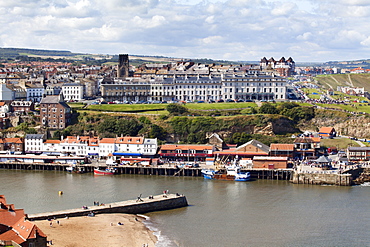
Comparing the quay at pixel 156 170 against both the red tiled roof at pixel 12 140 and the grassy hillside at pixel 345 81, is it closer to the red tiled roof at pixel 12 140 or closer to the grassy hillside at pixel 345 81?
the red tiled roof at pixel 12 140

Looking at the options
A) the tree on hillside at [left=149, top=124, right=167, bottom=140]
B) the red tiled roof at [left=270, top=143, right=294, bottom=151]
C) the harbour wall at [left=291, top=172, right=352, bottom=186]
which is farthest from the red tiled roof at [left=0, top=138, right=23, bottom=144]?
the harbour wall at [left=291, top=172, right=352, bottom=186]

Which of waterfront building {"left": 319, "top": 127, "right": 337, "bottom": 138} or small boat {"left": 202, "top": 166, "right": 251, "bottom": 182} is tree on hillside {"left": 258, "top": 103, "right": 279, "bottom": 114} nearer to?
waterfront building {"left": 319, "top": 127, "right": 337, "bottom": 138}

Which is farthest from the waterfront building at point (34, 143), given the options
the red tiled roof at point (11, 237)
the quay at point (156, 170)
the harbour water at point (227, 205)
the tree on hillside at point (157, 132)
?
the red tiled roof at point (11, 237)

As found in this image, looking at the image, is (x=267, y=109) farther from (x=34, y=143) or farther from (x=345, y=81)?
(x=345, y=81)

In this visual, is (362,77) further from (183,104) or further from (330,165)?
(330,165)

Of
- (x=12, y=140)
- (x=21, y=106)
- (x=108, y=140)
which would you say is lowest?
(x=12, y=140)

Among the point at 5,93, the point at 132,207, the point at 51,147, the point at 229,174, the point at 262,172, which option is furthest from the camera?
the point at 5,93

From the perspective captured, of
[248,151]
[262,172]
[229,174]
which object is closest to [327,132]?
[248,151]
